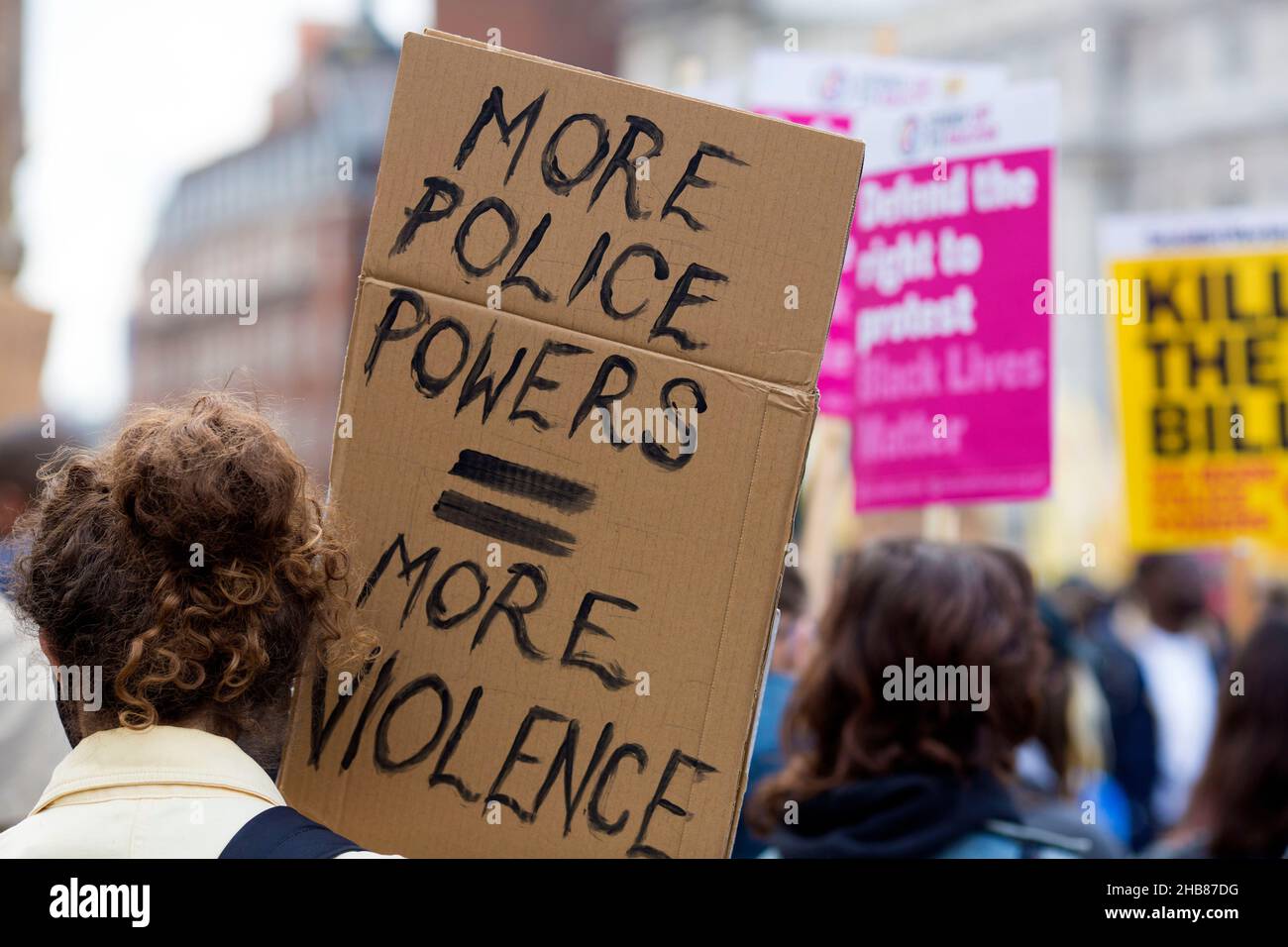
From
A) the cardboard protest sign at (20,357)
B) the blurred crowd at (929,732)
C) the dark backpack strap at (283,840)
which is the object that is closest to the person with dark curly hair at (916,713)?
the blurred crowd at (929,732)

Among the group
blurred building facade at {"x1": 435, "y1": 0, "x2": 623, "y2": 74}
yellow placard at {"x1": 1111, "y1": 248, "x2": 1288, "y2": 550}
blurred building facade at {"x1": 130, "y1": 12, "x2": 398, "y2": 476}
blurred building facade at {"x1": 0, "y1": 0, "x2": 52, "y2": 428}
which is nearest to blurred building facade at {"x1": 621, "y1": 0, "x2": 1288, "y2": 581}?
blurred building facade at {"x1": 435, "y1": 0, "x2": 623, "y2": 74}

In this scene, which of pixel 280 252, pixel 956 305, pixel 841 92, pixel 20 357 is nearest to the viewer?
pixel 956 305

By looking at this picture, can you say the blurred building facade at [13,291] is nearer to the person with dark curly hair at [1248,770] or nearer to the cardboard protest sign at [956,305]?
the cardboard protest sign at [956,305]

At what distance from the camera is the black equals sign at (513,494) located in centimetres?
159

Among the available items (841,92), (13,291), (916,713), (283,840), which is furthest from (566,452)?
(13,291)

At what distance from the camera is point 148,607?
1.41 m

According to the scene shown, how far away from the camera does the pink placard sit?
360 centimetres

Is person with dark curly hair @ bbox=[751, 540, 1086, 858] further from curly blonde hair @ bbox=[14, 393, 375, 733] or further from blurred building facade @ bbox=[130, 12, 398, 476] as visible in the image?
blurred building facade @ bbox=[130, 12, 398, 476]

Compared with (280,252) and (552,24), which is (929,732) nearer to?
(552,24)

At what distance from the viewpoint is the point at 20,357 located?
12.8ft

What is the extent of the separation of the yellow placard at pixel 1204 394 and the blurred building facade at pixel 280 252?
29.6 meters

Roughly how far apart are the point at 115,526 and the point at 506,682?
466 mm

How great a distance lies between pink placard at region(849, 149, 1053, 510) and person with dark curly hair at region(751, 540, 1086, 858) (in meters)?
0.95

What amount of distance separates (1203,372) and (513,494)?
3.49m
